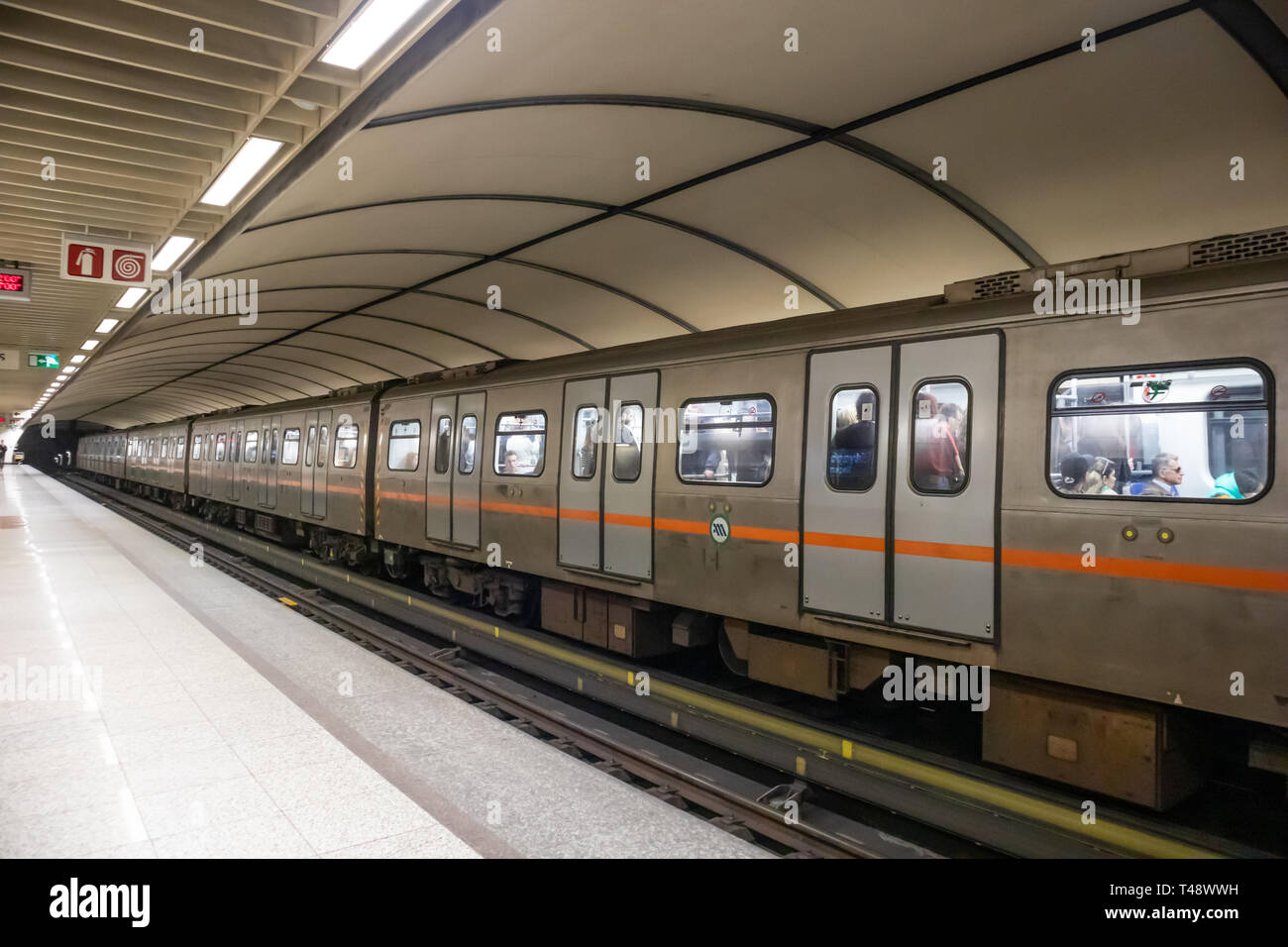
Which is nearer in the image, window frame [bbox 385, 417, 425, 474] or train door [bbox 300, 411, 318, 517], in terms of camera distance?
window frame [bbox 385, 417, 425, 474]

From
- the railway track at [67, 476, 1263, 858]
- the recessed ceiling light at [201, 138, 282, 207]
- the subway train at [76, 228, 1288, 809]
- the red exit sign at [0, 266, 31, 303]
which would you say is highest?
the recessed ceiling light at [201, 138, 282, 207]

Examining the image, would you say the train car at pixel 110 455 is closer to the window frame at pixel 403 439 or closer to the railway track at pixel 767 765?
the window frame at pixel 403 439

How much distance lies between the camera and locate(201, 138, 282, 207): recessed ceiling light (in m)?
5.86

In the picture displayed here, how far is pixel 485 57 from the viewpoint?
539cm

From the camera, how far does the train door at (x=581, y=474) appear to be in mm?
7855

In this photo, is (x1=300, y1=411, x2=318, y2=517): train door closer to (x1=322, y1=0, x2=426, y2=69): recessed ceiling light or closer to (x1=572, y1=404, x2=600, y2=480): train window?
(x1=572, y1=404, x2=600, y2=480): train window

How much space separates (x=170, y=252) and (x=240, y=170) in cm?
300

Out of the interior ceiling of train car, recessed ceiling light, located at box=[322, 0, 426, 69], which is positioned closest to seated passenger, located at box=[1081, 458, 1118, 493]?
the interior ceiling of train car

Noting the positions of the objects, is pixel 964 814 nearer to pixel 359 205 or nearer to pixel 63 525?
pixel 359 205

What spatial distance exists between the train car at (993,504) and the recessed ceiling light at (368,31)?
345 cm

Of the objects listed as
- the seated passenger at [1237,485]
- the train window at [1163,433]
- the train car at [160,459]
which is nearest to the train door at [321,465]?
the train window at [1163,433]

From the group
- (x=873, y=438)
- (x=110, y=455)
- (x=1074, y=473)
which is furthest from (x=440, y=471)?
(x=110, y=455)

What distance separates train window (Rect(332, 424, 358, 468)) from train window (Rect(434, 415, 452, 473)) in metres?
3.03

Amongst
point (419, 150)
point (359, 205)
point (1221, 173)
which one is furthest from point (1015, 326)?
point (359, 205)
